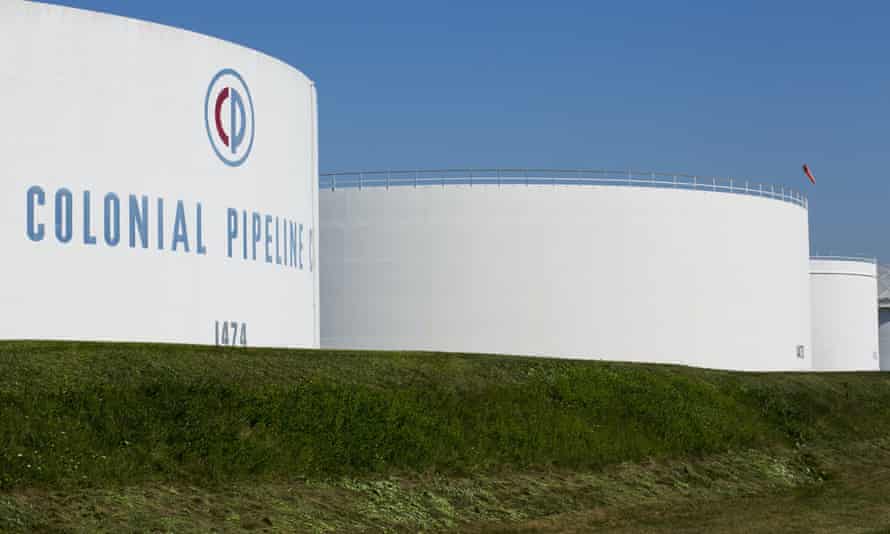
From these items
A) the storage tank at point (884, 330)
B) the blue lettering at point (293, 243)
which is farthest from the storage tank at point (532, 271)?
the storage tank at point (884, 330)

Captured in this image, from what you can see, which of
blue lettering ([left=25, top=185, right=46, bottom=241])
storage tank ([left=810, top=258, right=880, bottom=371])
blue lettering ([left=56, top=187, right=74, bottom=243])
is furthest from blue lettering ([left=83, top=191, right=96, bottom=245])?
storage tank ([left=810, top=258, right=880, bottom=371])

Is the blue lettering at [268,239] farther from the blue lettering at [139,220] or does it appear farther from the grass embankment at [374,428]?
the grass embankment at [374,428]

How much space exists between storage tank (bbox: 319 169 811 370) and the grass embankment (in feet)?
44.2

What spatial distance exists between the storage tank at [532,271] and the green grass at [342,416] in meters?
12.6

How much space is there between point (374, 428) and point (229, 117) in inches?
389

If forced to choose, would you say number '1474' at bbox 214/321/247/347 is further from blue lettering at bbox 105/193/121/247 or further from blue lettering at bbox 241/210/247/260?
blue lettering at bbox 105/193/121/247

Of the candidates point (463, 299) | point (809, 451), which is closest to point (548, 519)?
point (809, 451)

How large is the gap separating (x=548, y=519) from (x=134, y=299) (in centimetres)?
1071

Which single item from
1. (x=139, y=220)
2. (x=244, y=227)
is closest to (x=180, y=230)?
(x=139, y=220)

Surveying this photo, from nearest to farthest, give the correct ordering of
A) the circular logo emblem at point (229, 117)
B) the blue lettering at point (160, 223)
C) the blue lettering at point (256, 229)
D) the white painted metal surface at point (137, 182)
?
the white painted metal surface at point (137, 182), the blue lettering at point (160, 223), the circular logo emblem at point (229, 117), the blue lettering at point (256, 229)

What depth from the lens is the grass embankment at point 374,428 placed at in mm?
19781

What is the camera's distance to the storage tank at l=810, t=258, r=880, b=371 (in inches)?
2510

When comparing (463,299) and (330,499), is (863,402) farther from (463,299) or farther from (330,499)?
(330,499)

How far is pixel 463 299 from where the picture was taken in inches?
1770
